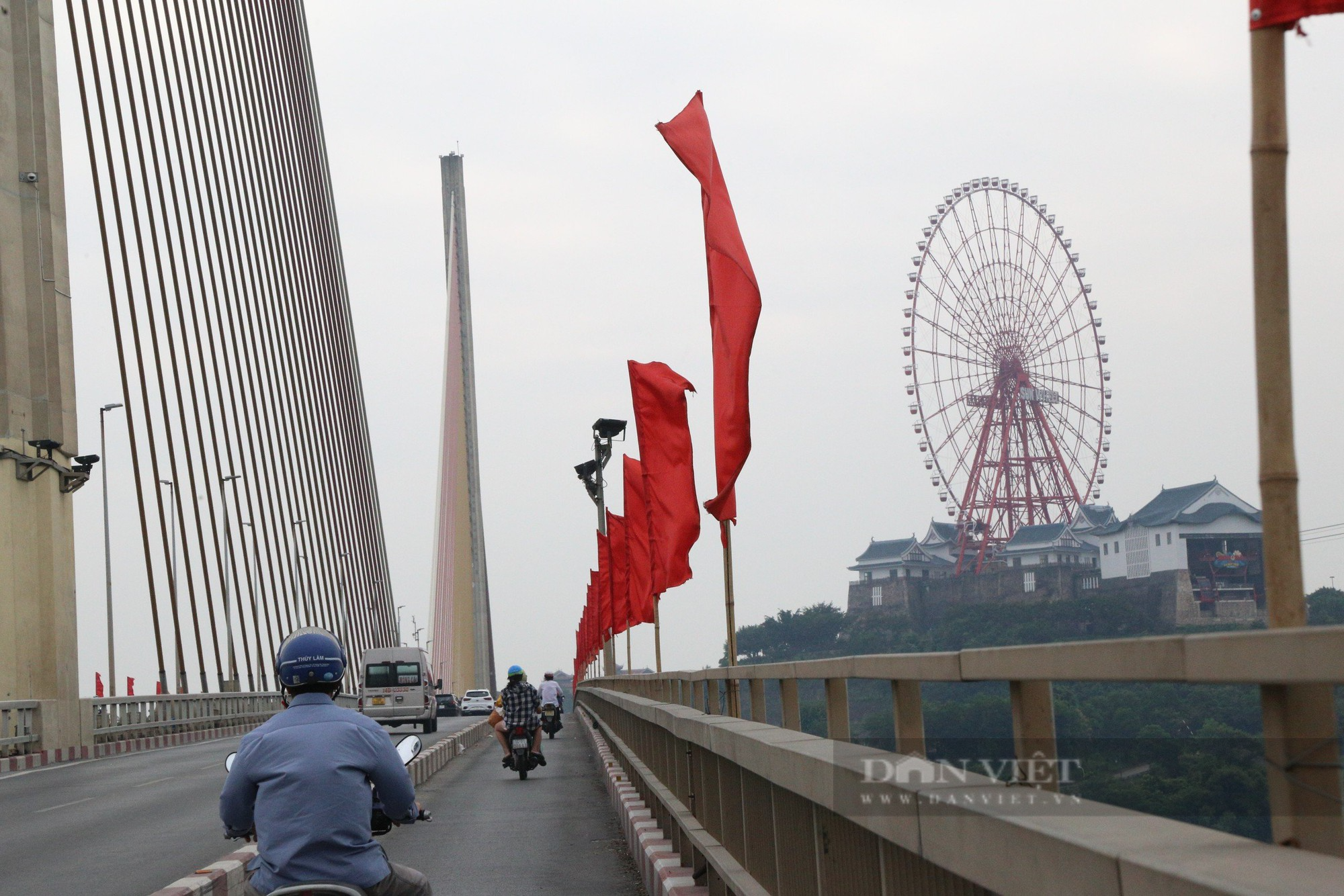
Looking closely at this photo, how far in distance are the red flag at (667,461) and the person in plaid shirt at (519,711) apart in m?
2.47

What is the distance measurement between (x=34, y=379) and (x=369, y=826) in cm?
3040

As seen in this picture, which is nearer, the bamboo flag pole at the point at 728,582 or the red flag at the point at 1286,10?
the red flag at the point at 1286,10

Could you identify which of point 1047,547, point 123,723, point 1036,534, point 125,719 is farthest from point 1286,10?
point 1036,534

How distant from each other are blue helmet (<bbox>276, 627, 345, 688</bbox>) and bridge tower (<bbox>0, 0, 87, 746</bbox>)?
2777 cm

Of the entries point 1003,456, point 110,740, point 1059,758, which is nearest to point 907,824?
point 1059,758

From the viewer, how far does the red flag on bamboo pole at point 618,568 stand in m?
35.9

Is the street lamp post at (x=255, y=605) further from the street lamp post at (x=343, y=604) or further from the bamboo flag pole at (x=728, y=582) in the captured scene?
the bamboo flag pole at (x=728, y=582)

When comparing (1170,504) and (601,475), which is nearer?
(1170,504)

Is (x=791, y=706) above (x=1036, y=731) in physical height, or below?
below

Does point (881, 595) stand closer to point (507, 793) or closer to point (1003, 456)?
point (1003, 456)

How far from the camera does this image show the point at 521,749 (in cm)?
2052

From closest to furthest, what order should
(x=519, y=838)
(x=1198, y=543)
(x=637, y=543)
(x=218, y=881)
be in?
1. (x=218, y=881)
2. (x=519, y=838)
3. (x=1198, y=543)
4. (x=637, y=543)

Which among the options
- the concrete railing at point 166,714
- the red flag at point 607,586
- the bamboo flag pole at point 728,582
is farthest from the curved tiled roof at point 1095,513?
the bamboo flag pole at point 728,582

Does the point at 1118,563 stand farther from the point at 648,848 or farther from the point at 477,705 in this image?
the point at 477,705
